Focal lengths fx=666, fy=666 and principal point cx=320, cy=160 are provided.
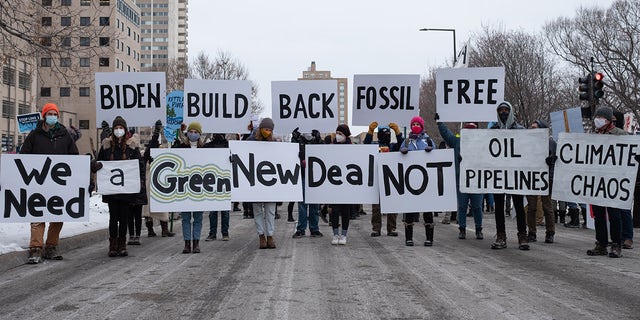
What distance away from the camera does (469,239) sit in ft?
40.8

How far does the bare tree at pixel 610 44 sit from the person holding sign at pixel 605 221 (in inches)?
1351

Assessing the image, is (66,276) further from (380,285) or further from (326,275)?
(380,285)

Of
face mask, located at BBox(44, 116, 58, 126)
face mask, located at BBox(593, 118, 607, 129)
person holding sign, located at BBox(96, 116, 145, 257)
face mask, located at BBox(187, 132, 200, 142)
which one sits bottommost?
person holding sign, located at BBox(96, 116, 145, 257)

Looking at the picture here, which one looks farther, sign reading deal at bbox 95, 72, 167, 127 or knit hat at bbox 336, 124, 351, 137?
sign reading deal at bbox 95, 72, 167, 127

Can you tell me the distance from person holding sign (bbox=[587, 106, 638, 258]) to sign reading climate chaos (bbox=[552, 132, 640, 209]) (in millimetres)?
179

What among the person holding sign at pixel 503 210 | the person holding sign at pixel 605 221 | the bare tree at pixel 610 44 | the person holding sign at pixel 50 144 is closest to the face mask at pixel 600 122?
the person holding sign at pixel 605 221

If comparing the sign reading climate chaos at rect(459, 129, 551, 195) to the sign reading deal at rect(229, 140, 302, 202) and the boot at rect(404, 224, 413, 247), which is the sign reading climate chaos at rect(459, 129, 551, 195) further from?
the sign reading deal at rect(229, 140, 302, 202)

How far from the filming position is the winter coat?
9.85 m

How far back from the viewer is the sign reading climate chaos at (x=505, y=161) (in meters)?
10.9

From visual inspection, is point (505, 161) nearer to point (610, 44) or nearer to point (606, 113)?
point (606, 113)

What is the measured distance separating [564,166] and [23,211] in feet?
27.0

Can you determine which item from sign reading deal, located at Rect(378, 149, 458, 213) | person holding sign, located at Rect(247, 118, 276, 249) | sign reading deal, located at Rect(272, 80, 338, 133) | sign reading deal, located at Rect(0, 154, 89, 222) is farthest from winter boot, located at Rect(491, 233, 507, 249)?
sign reading deal, located at Rect(0, 154, 89, 222)

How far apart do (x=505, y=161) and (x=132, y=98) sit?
674 cm

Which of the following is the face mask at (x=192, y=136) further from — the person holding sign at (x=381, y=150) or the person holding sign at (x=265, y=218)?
the person holding sign at (x=381, y=150)
